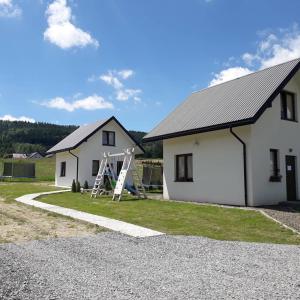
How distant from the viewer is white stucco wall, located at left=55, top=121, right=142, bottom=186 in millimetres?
28547

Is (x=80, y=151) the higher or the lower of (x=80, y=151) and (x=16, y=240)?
the higher

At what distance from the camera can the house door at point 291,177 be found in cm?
1554

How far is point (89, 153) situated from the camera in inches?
1139

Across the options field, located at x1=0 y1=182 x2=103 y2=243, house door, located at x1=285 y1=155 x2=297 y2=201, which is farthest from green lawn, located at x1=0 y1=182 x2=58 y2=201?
house door, located at x1=285 y1=155 x2=297 y2=201

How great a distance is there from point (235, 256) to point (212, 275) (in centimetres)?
127

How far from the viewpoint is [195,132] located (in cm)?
1573

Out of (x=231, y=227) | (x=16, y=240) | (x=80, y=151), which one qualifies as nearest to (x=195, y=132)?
(x=231, y=227)

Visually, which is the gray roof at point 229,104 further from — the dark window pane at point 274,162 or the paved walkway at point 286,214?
the paved walkway at point 286,214

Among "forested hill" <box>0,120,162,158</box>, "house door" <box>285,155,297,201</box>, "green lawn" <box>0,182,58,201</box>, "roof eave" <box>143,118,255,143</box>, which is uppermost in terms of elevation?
"forested hill" <box>0,120,162,158</box>

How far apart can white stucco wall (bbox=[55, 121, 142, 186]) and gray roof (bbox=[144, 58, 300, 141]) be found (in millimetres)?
10990

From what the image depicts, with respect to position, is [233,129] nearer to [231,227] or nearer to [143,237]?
[231,227]

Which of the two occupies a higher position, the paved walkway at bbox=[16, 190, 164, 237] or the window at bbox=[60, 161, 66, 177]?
the window at bbox=[60, 161, 66, 177]

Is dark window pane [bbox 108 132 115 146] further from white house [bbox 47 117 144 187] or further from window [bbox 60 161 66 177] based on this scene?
window [bbox 60 161 66 177]

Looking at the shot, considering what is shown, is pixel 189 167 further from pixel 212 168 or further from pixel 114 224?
pixel 114 224
